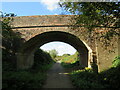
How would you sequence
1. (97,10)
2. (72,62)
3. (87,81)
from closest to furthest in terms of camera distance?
(97,10) < (87,81) < (72,62)

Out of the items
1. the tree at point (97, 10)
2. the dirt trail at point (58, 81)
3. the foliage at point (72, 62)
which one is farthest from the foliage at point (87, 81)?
the foliage at point (72, 62)

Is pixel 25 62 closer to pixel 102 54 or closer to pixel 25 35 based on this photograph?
pixel 25 35

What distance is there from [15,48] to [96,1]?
313 inches

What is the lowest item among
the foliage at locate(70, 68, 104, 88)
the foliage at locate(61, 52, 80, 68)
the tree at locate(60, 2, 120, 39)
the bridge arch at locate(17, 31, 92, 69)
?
the foliage at locate(61, 52, 80, 68)

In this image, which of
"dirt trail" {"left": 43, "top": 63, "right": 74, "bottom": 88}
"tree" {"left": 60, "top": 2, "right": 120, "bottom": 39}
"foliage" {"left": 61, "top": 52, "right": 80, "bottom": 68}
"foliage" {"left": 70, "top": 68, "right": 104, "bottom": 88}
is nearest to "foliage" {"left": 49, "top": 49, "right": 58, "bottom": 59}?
"foliage" {"left": 61, "top": 52, "right": 80, "bottom": 68}

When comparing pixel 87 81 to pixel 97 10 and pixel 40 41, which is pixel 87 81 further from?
pixel 40 41

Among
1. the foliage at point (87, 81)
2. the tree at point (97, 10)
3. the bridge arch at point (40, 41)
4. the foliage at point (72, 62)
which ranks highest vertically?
the tree at point (97, 10)

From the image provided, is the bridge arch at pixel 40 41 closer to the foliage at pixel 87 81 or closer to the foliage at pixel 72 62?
the foliage at pixel 87 81

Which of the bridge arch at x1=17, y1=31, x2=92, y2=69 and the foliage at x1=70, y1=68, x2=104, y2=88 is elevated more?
the bridge arch at x1=17, y1=31, x2=92, y2=69

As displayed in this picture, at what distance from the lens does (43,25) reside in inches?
392

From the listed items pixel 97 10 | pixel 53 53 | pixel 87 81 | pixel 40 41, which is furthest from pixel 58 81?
pixel 53 53

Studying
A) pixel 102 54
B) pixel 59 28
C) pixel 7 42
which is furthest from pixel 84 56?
pixel 7 42

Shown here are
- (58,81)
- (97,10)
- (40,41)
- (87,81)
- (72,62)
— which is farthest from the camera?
(72,62)

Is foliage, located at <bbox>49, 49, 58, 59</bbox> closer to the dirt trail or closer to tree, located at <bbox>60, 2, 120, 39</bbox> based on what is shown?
the dirt trail
